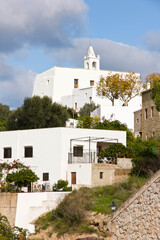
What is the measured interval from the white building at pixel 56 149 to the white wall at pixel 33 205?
126 inches

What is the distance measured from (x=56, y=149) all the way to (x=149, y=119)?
12.6 meters

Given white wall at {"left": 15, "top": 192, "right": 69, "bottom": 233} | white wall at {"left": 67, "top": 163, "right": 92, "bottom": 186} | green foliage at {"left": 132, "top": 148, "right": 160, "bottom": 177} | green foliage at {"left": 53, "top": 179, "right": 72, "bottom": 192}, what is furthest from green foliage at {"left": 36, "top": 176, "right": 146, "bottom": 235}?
green foliage at {"left": 53, "top": 179, "right": 72, "bottom": 192}

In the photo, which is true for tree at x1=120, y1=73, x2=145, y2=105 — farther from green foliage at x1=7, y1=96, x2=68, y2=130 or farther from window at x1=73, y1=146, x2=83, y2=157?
window at x1=73, y1=146, x2=83, y2=157

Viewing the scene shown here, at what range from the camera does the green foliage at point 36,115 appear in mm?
47656

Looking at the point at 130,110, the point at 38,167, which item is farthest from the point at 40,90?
the point at 38,167

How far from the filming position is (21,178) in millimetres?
31422

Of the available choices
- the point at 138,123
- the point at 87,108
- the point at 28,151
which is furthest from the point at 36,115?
the point at 87,108

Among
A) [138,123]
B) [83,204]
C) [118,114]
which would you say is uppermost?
[118,114]

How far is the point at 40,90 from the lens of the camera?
81812 mm

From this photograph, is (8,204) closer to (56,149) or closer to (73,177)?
(73,177)

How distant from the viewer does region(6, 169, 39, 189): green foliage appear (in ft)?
103

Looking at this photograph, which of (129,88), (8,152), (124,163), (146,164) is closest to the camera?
(146,164)

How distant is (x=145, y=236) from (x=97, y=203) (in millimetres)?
7556

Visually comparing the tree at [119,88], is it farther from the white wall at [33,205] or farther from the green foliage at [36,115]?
the white wall at [33,205]
